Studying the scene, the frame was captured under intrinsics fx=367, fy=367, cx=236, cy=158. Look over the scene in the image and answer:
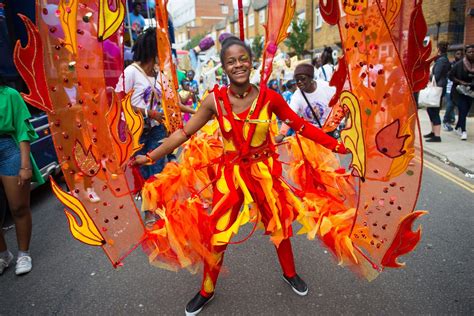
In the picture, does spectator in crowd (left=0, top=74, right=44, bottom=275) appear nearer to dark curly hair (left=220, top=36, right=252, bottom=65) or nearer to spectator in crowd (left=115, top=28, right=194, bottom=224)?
spectator in crowd (left=115, top=28, right=194, bottom=224)

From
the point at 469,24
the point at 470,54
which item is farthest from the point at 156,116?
the point at 469,24

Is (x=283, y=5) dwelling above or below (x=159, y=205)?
above

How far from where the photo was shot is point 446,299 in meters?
2.49

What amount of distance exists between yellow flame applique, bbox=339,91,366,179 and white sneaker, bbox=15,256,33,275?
2849mm

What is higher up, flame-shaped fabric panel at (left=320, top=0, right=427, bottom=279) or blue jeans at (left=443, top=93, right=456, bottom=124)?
flame-shaped fabric panel at (left=320, top=0, right=427, bottom=279)

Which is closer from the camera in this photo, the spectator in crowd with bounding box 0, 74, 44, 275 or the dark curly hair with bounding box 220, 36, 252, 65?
the dark curly hair with bounding box 220, 36, 252, 65

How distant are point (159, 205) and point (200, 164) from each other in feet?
2.30

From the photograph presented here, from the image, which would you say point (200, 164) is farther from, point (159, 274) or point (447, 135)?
point (447, 135)

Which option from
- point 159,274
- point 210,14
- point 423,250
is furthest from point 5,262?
point 210,14

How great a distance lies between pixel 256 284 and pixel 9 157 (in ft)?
7.31

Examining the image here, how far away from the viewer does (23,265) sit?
3172mm

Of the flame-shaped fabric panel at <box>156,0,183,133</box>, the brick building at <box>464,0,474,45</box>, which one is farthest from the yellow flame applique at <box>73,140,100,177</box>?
the brick building at <box>464,0,474,45</box>

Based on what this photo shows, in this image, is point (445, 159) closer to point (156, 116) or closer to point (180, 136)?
point (156, 116)

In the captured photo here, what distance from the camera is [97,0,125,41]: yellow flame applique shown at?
81.4 inches
